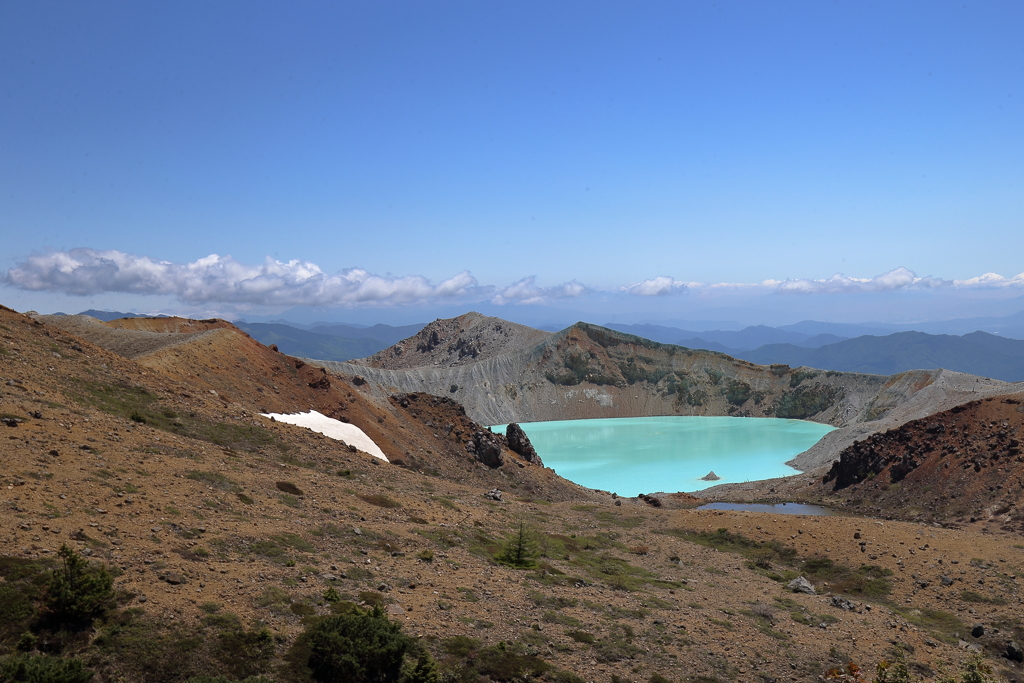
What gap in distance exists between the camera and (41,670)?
1262 cm

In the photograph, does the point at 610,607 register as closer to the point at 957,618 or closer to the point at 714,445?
the point at 957,618

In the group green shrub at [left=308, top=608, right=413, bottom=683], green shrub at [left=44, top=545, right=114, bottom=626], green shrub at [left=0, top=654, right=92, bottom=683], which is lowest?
green shrub at [left=308, top=608, right=413, bottom=683]

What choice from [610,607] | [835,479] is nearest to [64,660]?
[610,607]

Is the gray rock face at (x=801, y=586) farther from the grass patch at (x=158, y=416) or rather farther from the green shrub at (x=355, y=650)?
the grass patch at (x=158, y=416)

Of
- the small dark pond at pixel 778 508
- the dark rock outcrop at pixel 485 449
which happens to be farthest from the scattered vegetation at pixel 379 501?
the small dark pond at pixel 778 508

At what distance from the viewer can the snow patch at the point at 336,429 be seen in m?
47.3

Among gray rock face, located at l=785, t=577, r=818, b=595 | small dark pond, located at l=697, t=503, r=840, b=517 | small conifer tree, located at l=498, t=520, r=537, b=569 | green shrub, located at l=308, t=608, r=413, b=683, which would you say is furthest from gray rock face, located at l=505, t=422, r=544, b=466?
green shrub, located at l=308, t=608, r=413, b=683

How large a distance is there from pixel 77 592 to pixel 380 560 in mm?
10269

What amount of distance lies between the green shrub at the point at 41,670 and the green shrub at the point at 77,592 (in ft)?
3.66

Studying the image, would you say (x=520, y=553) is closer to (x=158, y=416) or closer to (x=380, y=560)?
(x=380, y=560)

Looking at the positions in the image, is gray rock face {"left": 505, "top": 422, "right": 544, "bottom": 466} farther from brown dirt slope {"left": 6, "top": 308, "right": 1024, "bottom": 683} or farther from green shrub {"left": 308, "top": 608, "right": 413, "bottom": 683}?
green shrub {"left": 308, "top": 608, "right": 413, "bottom": 683}

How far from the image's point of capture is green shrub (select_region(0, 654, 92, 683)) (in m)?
12.4

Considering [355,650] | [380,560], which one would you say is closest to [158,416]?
[380,560]

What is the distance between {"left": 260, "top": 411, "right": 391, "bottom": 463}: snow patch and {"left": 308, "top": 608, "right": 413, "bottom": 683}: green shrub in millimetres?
30814
